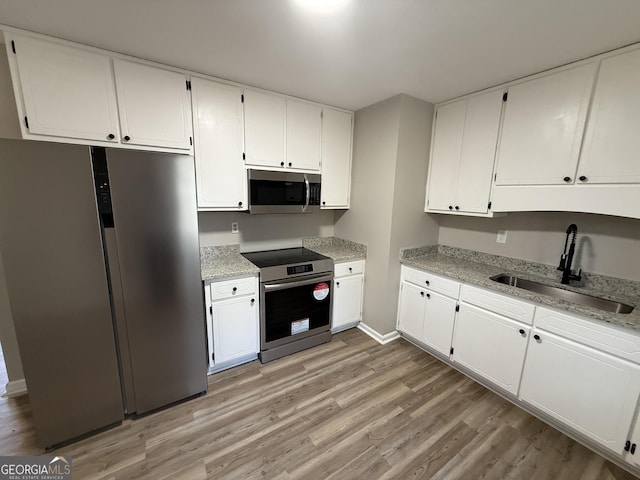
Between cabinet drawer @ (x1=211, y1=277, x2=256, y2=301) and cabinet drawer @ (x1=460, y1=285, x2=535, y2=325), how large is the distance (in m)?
1.84

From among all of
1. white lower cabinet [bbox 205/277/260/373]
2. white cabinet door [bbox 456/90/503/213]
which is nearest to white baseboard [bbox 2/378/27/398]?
white lower cabinet [bbox 205/277/260/373]

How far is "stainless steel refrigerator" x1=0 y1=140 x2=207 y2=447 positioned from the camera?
136cm

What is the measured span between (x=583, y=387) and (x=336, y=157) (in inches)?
104

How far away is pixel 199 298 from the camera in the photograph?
1.86 meters

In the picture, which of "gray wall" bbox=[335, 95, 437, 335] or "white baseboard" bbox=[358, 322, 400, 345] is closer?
"gray wall" bbox=[335, 95, 437, 335]

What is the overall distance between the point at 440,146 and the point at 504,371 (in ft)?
6.71

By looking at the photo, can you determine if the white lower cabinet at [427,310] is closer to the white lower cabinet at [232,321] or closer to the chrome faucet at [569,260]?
the chrome faucet at [569,260]

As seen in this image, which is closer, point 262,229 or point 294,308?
point 294,308

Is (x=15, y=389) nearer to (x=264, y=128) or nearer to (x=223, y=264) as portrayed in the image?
(x=223, y=264)

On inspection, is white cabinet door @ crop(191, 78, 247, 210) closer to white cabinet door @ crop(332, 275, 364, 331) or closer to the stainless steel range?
the stainless steel range

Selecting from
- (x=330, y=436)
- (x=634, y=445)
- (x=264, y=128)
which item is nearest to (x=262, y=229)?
(x=264, y=128)

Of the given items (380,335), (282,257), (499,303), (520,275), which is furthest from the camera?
(380,335)

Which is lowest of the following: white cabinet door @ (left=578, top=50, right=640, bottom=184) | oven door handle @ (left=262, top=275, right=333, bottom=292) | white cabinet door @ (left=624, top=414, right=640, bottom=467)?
white cabinet door @ (left=624, top=414, right=640, bottom=467)

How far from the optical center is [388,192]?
98.0 inches
